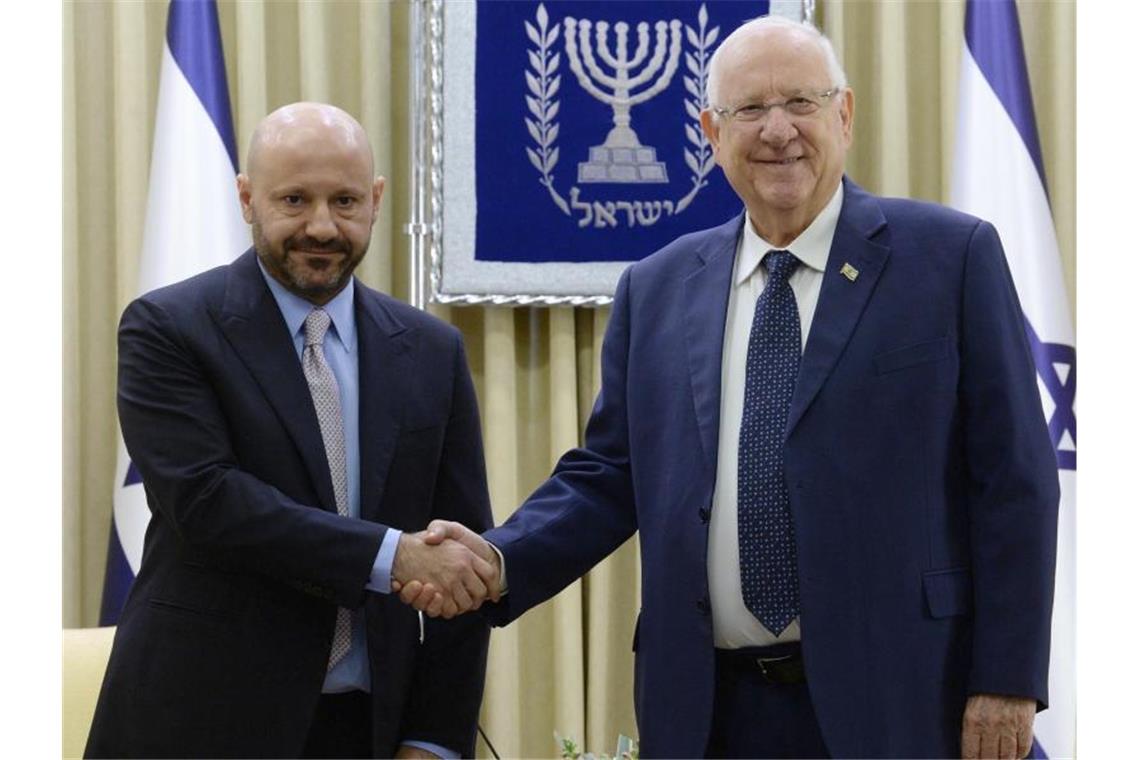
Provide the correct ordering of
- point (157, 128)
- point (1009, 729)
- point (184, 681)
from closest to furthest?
point (1009, 729)
point (184, 681)
point (157, 128)

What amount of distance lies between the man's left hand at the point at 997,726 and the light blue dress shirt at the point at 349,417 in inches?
36.1

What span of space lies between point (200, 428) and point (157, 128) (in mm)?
1858

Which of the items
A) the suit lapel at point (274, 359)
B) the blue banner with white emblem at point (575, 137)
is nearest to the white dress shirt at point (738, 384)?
the suit lapel at point (274, 359)

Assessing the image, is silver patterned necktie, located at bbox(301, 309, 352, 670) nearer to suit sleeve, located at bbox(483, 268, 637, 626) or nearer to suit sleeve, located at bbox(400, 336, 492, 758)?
suit sleeve, located at bbox(400, 336, 492, 758)

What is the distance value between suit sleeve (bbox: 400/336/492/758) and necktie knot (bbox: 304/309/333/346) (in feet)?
0.85

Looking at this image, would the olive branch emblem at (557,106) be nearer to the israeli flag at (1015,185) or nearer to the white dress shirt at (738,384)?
the israeli flag at (1015,185)

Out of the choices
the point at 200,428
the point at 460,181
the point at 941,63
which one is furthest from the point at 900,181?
the point at 200,428

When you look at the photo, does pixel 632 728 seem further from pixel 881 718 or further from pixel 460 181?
pixel 881 718

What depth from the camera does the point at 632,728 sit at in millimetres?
4301

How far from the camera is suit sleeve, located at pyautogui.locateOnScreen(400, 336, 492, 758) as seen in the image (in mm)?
2629

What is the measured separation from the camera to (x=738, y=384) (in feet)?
8.16

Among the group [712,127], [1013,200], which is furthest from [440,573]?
[1013,200]

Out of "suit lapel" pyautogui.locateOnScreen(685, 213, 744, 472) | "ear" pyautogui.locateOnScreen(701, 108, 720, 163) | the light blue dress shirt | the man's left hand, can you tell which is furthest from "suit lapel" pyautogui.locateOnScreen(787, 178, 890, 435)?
the light blue dress shirt

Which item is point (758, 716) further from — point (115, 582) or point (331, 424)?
point (115, 582)
